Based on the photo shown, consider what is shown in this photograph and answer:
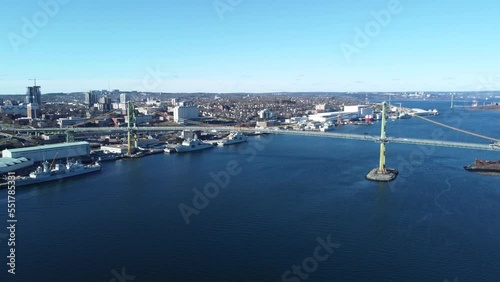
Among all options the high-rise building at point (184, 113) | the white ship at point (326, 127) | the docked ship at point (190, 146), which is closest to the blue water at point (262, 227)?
the docked ship at point (190, 146)

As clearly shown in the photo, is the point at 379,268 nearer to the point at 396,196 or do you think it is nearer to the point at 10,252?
the point at 396,196

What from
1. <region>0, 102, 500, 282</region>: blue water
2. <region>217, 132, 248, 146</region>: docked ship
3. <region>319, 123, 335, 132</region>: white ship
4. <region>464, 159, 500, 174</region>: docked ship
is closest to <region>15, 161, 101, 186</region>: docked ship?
<region>0, 102, 500, 282</region>: blue water

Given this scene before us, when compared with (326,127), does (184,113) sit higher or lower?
higher

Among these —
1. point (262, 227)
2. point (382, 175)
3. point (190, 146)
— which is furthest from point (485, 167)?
point (190, 146)

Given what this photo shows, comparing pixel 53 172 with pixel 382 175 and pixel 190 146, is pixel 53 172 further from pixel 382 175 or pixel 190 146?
pixel 382 175

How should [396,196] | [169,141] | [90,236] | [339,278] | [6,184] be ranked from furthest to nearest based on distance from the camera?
1. [169,141]
2. [6,184]
3. [396,196]
4. [90,236]
5. [339,278]

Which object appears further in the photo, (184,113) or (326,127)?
(184,113)

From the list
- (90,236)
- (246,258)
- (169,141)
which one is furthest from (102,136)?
(246,258)

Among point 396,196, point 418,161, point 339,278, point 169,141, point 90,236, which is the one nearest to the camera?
point 339,278
